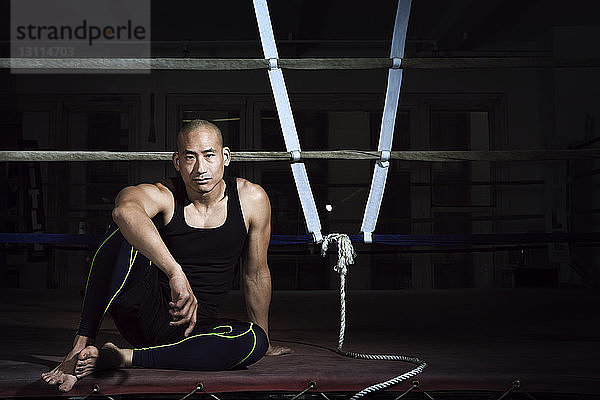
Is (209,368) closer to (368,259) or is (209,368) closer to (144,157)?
(144,157)

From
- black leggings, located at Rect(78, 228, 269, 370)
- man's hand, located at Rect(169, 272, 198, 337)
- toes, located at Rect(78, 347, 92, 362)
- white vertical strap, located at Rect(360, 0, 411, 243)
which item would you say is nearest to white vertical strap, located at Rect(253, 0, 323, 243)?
white vertical strap, located at Rect(360, 0, 411, 243)

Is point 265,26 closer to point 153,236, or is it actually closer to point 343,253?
point 343,253

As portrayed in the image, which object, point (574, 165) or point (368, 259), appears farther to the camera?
point (368, 259)

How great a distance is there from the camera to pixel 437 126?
314 inches

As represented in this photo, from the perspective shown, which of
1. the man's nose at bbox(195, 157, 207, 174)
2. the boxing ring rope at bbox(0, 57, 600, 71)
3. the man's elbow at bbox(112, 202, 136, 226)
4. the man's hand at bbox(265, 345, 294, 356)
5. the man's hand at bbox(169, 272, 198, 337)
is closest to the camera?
the man's hand at bbox(169, 272, 198, 337)

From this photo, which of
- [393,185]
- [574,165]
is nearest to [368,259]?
[393,185]

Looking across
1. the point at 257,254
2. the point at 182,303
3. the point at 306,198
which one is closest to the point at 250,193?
the point at 257,254

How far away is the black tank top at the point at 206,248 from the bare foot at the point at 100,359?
0.88 feet

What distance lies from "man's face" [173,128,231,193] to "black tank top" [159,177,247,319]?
10 cm

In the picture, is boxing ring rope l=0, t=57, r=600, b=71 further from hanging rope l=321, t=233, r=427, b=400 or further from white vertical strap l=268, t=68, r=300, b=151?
hanging rope l=321, t=233, r=427, b=400

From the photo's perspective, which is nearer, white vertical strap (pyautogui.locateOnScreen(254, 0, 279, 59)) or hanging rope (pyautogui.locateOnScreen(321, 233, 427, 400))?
hanging rope (pyautogui.locateOnScreen(321, 233, 427, 400))

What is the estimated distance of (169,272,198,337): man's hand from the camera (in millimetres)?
1364

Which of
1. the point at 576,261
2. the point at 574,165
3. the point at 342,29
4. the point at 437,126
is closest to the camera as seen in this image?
the point at 576,261

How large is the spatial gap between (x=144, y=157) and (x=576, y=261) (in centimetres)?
330
